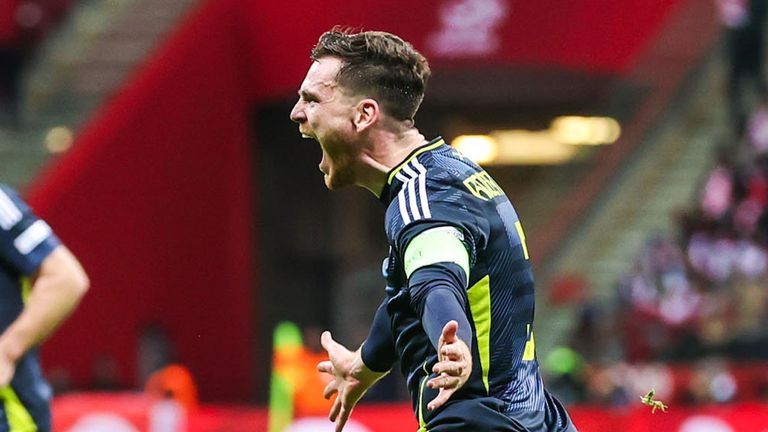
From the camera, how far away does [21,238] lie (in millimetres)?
5738

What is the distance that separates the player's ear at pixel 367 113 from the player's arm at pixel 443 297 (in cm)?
47

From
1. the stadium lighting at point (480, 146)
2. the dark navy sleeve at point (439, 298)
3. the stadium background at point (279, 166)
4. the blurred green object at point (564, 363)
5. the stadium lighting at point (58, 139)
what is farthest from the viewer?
the stadium lighting at point (480, 146)

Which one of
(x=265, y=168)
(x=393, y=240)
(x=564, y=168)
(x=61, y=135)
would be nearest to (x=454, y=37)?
(x=564, y=168)

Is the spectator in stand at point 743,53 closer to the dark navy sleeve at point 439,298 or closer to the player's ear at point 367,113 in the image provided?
the player's ear at point 367,113

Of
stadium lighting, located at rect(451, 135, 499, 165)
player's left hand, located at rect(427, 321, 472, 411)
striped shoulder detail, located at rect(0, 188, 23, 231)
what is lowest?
striped shoulder detail, located at rect(0, 188, 23, 231)

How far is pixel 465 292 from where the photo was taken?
13.4 feet

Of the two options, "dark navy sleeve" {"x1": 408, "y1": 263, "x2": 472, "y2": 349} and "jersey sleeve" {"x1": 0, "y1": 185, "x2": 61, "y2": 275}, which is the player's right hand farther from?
"dark navy sleeve" {"x1": 408, "y1": 263, "x2": 472, "y2": 349}

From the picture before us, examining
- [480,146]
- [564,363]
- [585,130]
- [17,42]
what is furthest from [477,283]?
[480,146]

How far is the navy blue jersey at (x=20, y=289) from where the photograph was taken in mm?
5625

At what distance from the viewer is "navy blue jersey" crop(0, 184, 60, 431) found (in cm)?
562

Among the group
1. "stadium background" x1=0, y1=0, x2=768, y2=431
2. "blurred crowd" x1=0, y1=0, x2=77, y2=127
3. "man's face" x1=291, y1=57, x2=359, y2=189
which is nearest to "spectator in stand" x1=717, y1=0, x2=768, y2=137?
"stadium background" x1=0, y1=0, x2=768, y2=431

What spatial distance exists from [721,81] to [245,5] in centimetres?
570

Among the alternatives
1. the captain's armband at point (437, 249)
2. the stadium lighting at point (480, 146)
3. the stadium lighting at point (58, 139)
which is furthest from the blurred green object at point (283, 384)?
the captain's armband at point (437, 249)

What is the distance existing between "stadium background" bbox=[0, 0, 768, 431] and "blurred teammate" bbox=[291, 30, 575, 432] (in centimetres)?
993
